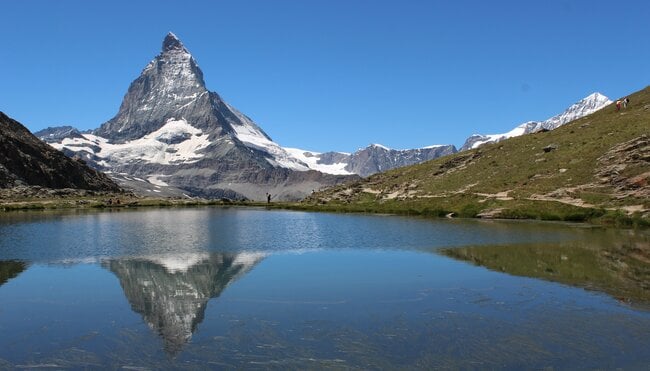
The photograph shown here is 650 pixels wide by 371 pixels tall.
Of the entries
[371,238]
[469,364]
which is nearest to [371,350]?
[469,364]

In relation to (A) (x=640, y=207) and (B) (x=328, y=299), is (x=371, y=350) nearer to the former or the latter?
(B) (x=328, y=299)

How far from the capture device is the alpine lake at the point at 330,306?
2033 centimetres

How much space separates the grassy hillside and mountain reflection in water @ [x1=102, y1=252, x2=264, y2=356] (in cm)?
5899

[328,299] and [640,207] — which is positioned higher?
[640,207]

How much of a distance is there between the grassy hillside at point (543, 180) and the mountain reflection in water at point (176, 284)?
194ft

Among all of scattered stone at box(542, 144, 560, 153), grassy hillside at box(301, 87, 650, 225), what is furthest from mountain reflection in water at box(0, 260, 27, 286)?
scattered stone at box(542, 144, 560, 153)

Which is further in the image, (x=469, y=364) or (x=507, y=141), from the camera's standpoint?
(x=507, y=141)

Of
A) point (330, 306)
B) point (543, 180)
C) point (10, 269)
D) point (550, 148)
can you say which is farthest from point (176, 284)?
point (550, 148)

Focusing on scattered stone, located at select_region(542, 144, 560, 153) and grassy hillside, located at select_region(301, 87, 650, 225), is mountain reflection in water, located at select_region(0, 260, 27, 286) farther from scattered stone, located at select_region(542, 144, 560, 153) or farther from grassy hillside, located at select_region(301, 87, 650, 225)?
scattered stone, located at select_region(542, 144, 560, 153)

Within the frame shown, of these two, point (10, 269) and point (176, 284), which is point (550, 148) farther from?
point (10, 269)

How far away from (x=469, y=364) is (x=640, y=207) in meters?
70.2

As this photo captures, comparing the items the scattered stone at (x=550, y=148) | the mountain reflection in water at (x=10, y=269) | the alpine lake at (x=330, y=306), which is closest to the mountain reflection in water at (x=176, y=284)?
the alpine lake at (x=330, y=306)

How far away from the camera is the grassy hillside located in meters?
Answer: 84.9

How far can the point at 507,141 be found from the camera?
141 m
